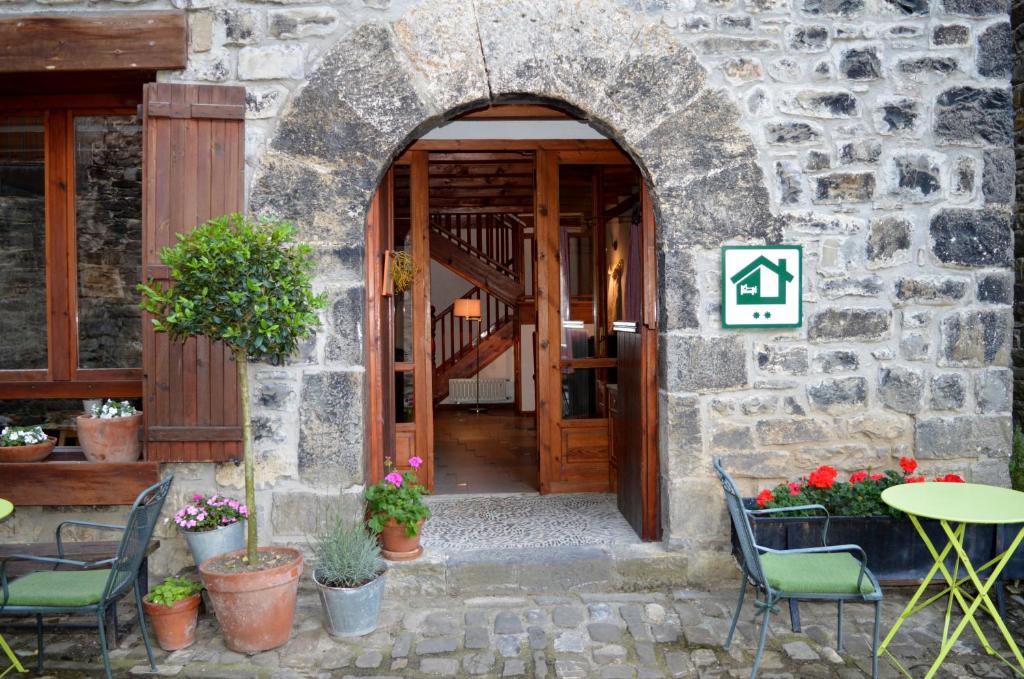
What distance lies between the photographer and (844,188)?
3748mm

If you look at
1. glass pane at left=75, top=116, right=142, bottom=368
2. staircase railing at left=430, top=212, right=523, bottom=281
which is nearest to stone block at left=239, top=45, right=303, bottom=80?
glass pane at left=75, top=116, right=142, bottom=368

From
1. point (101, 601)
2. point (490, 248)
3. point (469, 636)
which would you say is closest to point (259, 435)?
point (101, 601)

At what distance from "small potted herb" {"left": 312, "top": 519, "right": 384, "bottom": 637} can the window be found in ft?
5.57

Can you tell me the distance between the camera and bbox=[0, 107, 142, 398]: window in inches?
157

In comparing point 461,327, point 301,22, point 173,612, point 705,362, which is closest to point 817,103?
point 705,362

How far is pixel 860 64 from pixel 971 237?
100 cm

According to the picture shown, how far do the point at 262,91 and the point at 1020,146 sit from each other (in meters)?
4.43

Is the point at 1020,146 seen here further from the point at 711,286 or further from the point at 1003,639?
the point at 1003,639

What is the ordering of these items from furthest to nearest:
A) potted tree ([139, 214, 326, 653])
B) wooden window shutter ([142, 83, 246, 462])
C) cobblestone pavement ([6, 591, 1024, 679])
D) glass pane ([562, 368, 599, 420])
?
1. glass pane ([562, 368, 599, 420])
2. wooden window shutter ([142, 83, 246, 462])
3. cobblestone pavement ([6, 591, 1024, 679])
4. potted tree ([139, 214, 326, 653])

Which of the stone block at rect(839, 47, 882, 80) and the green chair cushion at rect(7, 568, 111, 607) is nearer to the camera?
the green chair cushion at rect(7, 568, 111, 607)

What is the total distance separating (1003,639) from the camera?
320cm

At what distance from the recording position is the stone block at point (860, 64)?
3.73 m

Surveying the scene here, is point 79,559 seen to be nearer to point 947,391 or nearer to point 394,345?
point 394,345

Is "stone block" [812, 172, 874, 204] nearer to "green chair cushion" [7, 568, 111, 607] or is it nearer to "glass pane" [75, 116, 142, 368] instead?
"green chair cushion" [7, 568, 111, 607]
